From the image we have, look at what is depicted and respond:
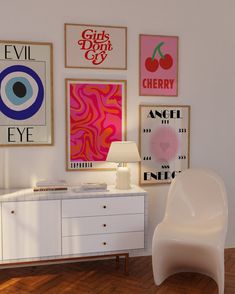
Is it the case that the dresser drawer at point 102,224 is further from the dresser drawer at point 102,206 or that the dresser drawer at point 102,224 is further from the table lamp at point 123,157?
the table lamp at point 123,157

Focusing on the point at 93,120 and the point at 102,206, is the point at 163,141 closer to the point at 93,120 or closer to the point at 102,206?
the point at 93,120

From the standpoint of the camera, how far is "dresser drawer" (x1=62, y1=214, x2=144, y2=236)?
310 cm

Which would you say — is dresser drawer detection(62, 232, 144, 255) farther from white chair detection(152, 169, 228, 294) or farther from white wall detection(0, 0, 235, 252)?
white wall detection(0, 0, 235, 252)

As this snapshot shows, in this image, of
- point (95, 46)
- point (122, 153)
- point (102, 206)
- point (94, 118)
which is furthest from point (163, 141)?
point (95, 46)

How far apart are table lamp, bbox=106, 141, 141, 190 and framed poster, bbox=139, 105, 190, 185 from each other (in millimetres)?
367

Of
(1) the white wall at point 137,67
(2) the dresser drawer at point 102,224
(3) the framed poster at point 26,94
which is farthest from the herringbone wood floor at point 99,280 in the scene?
(3) the framed poster at point 26,94

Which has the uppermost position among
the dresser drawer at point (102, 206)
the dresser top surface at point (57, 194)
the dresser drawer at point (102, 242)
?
the dresser top surface at point (57, 194)

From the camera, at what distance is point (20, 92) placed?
3.37 metres

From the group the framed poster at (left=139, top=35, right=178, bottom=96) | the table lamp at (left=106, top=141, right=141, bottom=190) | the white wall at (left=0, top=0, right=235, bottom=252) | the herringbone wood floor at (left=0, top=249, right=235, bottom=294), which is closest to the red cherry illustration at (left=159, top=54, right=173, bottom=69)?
the framed poster at (left=139, top=35, right=178, bottom=96)

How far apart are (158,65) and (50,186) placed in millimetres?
1634

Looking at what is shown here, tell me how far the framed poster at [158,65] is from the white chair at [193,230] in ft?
3.01

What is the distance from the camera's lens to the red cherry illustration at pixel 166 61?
144 inches

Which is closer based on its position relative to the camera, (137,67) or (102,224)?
(102,224)

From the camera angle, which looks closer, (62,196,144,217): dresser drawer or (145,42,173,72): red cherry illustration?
(62,196,144,217): dresser drawer
